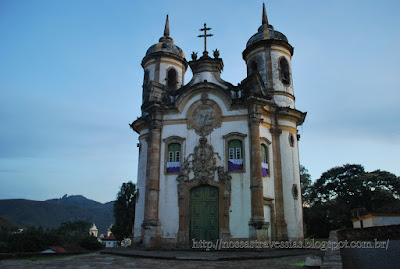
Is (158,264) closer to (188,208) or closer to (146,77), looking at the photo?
(188,208)

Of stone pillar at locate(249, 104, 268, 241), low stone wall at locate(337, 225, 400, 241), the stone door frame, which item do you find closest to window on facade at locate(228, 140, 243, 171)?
stone pillar at locate(249, 104, 268, 241)

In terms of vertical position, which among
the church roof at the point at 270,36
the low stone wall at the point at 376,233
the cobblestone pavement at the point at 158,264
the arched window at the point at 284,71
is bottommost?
the cobblestone pavement at the point at 158,264

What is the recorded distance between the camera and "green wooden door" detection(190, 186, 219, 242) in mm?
17656

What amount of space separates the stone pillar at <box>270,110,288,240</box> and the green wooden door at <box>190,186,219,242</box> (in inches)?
144

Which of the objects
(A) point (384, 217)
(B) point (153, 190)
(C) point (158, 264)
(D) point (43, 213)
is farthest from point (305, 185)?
(D) point (43, 213)

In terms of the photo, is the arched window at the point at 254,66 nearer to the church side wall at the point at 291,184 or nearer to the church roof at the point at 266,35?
the church roof at the point at 266,35

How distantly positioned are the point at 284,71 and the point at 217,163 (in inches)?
355

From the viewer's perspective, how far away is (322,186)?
4591cm

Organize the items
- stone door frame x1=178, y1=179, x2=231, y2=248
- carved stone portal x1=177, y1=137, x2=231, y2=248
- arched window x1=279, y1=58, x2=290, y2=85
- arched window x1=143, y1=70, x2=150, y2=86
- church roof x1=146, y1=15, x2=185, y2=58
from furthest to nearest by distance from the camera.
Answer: church roof x1=146, y1=15, x2=185, y2=58
arched window x1=143, y1=70, x2=150, y2=86
arched window x1=279, y1=58, x2=290, y2=85
carved stone portal x1=177, y1=137, x2=231, y2=248
stone door frame x1=178, y1=179, x2=231, y2=248

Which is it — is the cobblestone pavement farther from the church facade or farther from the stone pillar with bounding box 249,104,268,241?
the church facade

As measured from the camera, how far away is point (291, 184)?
65.7 feet

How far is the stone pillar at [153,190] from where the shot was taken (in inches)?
707

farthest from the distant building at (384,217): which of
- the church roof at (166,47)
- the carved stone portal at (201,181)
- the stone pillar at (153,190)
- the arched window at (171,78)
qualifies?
the church roof at (166,47)

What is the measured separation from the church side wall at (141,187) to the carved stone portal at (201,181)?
355 centimetres
